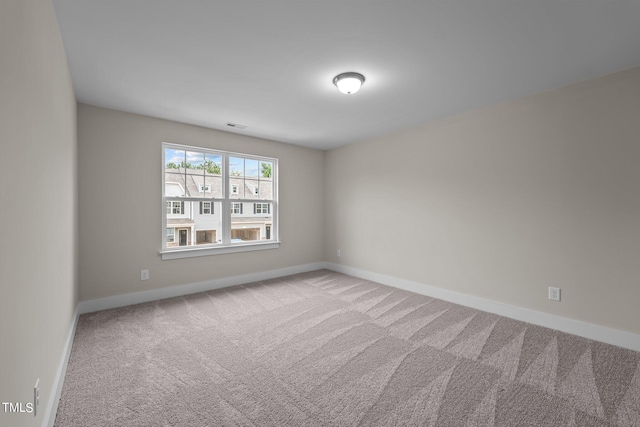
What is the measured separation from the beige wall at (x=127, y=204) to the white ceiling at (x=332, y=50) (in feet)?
1.25

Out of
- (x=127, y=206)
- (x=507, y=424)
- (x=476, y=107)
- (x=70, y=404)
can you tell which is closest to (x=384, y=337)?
(x=507, y=424)

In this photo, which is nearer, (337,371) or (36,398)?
(36,398)

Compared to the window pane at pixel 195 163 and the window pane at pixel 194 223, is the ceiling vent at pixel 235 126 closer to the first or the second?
the window pane at pixel 195 163

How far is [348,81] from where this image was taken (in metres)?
2.61

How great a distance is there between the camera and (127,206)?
3562mm

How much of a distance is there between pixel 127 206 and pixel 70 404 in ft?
7.70

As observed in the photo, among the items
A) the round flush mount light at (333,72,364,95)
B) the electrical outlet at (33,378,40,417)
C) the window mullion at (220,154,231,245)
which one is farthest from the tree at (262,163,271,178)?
the electrical outlet at (33,378,40,417)

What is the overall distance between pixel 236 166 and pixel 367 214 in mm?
2322

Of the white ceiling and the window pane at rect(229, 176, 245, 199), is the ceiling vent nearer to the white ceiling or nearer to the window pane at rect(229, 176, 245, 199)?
the white ceiling

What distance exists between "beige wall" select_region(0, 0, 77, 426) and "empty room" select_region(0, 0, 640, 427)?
0.02 meters

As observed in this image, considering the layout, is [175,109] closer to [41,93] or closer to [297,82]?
[297,82]

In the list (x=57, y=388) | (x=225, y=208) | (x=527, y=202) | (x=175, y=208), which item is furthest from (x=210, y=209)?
(x=527, y=202)

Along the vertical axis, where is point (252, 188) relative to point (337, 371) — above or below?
above

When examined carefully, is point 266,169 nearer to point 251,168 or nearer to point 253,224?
point 251,168
